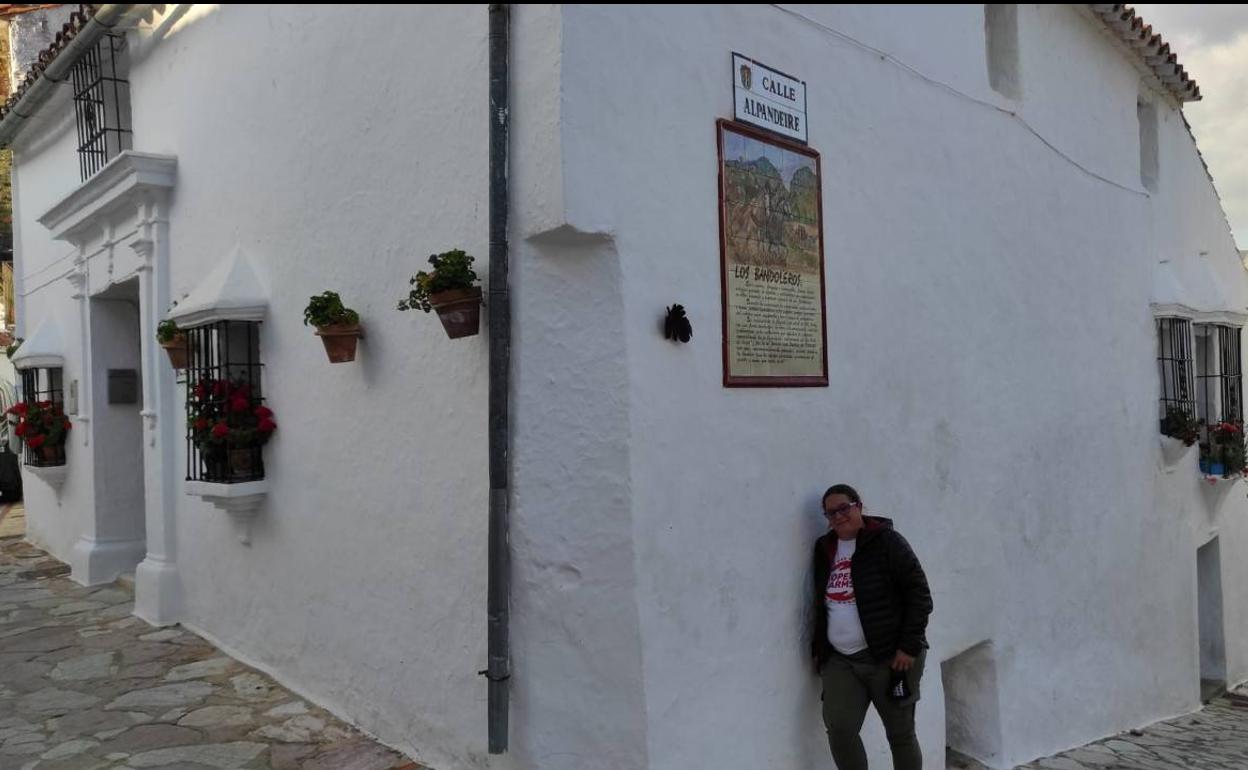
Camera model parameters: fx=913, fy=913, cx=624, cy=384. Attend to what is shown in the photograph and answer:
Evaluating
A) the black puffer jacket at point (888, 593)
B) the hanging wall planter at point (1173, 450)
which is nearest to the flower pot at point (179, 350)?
the black puffer jacket at point (888, 593)

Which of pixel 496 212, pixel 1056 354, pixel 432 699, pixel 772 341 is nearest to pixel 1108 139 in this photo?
pixel 1056 354

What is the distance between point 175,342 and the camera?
5.81 metres

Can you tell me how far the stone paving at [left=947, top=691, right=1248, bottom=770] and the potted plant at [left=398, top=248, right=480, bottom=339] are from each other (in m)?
4.30

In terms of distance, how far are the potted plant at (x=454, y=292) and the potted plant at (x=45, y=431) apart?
6607 millimetres

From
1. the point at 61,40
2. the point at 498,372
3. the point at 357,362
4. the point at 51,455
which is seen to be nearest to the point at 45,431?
the point at 51,455

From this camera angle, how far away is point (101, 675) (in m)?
5.49

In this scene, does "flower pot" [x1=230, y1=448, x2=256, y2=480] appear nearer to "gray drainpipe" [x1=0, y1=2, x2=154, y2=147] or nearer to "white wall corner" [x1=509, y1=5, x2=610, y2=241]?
"white wall corner" [x1=509, y1=5, x2=610, y2=241]

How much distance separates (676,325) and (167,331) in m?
3.76

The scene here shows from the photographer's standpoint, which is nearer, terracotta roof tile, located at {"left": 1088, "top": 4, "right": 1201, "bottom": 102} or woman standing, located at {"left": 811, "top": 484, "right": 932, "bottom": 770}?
woman standing, located at {"left": 811, "top": 484, "right": 932, "bottom": 770}

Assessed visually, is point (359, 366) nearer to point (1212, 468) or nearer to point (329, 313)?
point (329, 313)

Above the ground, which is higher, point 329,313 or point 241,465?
point 329,313

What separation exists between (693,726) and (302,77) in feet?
12.7

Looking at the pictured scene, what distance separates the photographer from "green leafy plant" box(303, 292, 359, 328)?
4.35 metres

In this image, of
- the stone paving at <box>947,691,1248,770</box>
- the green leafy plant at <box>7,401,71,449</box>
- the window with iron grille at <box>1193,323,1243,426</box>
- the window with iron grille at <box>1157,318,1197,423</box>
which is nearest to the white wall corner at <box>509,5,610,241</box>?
the stone paving at <box>947,691,1248,770</box>
